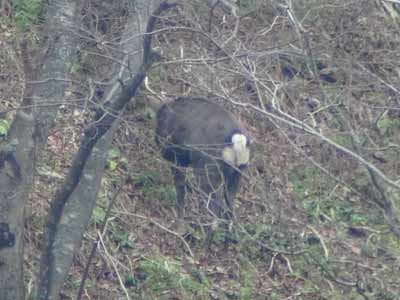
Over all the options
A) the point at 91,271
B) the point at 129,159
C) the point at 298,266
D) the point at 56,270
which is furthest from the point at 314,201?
the point at 56,270

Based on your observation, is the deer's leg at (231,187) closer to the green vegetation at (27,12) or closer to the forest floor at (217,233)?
the forest floor at (217,233)

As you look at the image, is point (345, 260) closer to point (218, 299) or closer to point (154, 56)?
point (218, 299)

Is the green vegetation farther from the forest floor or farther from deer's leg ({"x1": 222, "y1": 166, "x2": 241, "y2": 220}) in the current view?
deer's leg ({"x1": 222, "y1": 166, "x2": 241, "y2": 220})

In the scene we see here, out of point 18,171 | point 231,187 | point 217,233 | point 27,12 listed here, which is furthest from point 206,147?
point 18,171

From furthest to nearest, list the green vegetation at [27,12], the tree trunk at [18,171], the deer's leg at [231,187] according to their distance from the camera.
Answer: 1. the green vegetation at [27,12]
2. the deer's leg at [231,187]
3. the tree trunk at [18,171]

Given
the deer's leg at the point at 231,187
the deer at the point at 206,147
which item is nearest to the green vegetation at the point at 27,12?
the deer at the point at 206,147

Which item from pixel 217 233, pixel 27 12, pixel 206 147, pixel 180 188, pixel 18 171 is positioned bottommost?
pixel 217 233

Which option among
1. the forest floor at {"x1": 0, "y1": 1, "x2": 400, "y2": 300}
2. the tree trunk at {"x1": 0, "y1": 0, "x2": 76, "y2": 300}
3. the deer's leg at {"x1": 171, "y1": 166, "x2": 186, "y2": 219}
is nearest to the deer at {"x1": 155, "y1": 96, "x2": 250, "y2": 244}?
the deer's leg at {"x1": 171, "y1": 166, "x2": 186, "y2": 219}

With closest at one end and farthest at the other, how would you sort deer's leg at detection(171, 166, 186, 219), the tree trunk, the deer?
the tree trunk < the deer < deer's leg at detection(171, 166, 186, 219)

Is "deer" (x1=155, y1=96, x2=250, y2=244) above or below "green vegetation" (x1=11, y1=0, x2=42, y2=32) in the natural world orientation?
below

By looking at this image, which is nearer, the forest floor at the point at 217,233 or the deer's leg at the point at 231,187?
the forest floor at the point at 217,233

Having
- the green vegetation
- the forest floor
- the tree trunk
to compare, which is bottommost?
the forest floor

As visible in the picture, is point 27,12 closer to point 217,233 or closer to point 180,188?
point 180,188

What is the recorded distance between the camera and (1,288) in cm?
675
